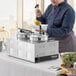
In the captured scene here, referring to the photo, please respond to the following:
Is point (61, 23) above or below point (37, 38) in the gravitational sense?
above

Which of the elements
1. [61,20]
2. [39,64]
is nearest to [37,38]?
[39,64]

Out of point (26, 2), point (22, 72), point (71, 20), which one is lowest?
point (22, 72)

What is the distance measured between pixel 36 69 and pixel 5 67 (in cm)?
36

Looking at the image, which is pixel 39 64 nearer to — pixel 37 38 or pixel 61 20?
pixel 37 38

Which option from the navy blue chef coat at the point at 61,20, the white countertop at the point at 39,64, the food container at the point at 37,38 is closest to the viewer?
the white countertop at the point at 39,64

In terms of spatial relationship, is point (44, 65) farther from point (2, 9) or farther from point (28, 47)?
point (2, 9)

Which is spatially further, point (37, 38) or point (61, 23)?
point (61, 23)

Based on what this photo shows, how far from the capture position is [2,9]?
3.97m

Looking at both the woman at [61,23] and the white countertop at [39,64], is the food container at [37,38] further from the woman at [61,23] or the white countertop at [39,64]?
the woman at [61,23]

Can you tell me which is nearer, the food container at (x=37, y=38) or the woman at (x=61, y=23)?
the food container at (x=37, y=38)

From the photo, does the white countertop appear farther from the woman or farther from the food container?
the woman

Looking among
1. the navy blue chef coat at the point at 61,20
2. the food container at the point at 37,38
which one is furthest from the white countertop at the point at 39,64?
the navy blue chef coat at the point at 61,20

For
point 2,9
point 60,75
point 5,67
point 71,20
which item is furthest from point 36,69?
point 2,9

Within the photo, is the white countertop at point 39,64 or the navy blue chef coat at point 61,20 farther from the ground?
the navy blue chef coat at point 61,20
